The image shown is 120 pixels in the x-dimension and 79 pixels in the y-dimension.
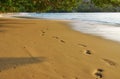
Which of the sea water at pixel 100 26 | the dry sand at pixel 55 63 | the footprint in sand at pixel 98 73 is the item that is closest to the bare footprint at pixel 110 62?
the dry sand at pixel 55 63

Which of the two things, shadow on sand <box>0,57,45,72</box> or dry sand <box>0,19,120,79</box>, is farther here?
shadow on sand <box>0,57,45,72</box>

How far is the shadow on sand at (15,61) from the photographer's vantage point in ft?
18.9

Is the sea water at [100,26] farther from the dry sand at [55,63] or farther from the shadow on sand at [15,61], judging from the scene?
the shadow on sand at [15,61]

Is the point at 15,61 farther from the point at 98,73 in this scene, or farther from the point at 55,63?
the point at 98,73

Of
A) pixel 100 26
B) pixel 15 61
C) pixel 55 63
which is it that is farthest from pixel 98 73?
pixel 100 26

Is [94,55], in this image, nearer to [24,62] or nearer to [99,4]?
[24,62]

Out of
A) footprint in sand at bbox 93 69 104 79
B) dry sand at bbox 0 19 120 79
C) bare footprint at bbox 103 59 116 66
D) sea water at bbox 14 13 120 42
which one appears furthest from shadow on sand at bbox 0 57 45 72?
sea water at bbox 14 13 120 42

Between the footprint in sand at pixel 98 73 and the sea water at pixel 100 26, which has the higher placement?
the footprint in sand at pixel 98 73

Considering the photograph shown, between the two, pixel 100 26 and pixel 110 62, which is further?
pixel 100 26

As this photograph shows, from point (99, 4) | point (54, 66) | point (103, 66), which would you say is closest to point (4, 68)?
point (54, 66)

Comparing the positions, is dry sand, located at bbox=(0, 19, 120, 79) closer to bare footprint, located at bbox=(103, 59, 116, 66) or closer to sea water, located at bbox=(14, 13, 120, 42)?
bare footprint, located at bbox=(103, 59, 116, 66)

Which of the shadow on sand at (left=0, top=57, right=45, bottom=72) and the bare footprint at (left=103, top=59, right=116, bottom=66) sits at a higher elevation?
the shadow on sand at (left=0, top=57, right=45, bottom=72)

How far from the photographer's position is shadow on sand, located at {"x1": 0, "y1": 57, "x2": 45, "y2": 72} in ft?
18.9

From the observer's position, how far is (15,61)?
6191mm
